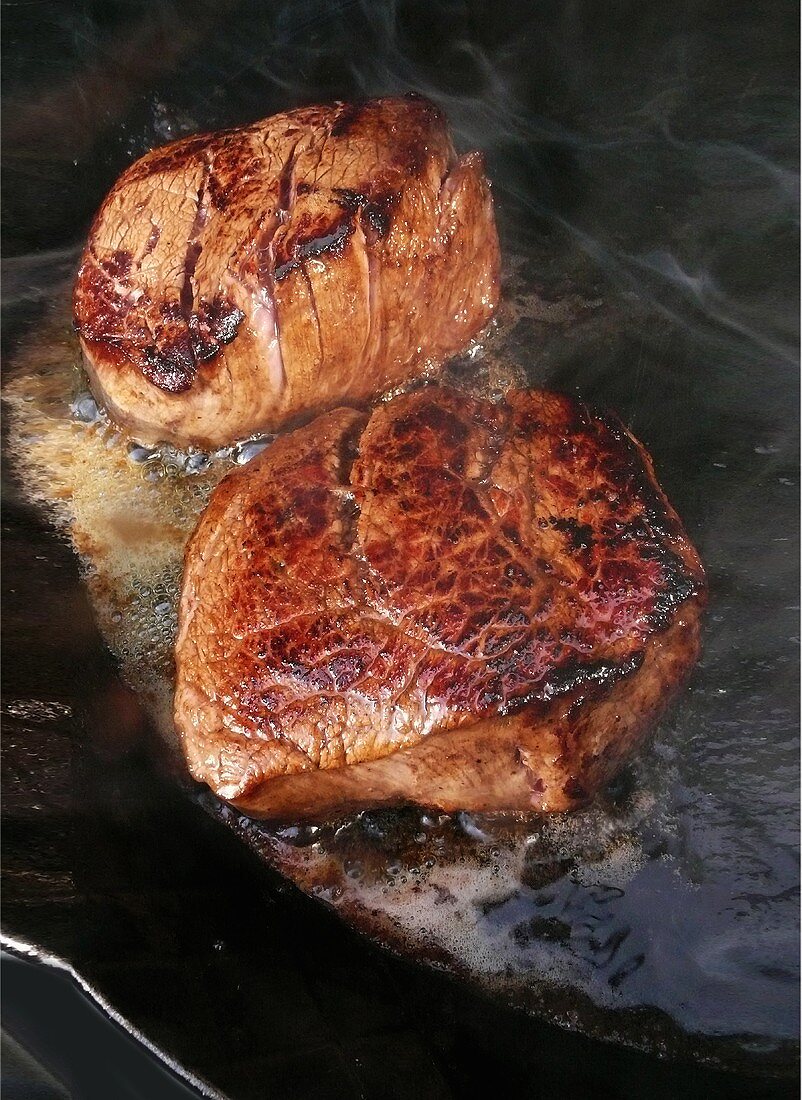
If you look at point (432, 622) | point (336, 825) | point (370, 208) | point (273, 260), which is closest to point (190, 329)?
point (273, 260)

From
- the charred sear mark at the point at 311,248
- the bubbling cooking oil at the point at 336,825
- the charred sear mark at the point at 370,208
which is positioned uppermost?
the charred sear mark at the point at 370,208

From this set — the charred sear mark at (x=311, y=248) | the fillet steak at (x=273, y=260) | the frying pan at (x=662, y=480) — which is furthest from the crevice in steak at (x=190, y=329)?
the frying pan at (x=662, y=480)

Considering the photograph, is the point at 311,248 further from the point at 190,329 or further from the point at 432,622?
the point at 432,622

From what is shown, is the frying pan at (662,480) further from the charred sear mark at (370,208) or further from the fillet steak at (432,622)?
the charred sear mark at (370,208)

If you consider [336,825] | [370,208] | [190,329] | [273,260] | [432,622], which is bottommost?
[336,825]

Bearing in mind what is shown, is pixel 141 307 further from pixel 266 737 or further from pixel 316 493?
pixel 266 737
